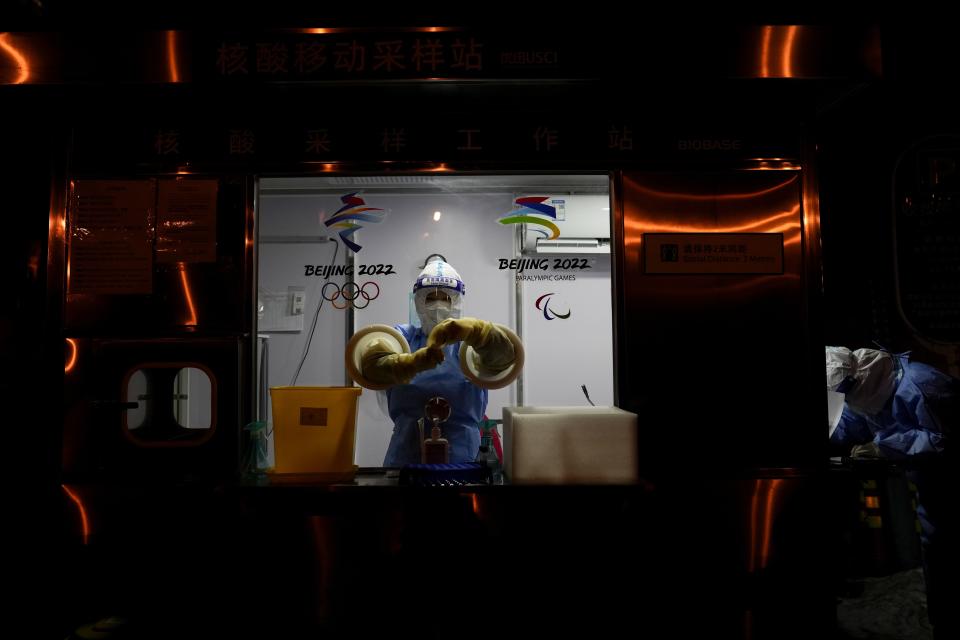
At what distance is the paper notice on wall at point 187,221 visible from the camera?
220 centimetres

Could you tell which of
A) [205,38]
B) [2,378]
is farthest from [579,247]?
[2,378]

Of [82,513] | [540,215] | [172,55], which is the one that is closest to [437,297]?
[540,215]

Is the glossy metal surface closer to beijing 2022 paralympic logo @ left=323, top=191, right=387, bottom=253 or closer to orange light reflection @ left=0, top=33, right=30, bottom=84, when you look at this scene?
beijing 2022 paralympic logo @ left=323, top=191, right=387, bottom=253

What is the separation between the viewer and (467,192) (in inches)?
140

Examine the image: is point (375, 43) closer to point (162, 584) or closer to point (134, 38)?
point (134, 38)

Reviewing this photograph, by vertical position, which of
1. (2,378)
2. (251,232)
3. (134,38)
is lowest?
(2,378)

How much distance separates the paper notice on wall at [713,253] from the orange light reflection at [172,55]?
183cm

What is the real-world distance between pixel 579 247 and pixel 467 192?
0.79 m

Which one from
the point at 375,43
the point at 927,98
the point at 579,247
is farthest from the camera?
the point at 579,247

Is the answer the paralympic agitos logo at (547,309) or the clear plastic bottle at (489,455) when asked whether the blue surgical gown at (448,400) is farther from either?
the paralympic agitos logo at (547,309)

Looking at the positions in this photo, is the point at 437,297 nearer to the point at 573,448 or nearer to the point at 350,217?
the point at 350,217

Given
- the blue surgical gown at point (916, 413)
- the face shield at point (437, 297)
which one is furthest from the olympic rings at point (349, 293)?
the blue surgical gown at point (916, 413)

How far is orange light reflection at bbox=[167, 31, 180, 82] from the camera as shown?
2041 mm

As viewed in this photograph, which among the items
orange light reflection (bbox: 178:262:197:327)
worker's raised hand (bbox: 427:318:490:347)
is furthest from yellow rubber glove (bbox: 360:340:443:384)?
orange light reflection (bbox: 178:262:197:327)
